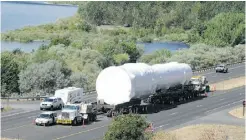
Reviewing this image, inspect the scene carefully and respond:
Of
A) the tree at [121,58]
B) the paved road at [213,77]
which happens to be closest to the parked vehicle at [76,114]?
the paved road at [213,77]

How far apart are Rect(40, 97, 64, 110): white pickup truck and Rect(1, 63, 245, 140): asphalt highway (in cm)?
76

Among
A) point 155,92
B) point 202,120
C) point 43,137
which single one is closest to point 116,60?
point 155,92

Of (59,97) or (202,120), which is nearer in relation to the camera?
(202,120)

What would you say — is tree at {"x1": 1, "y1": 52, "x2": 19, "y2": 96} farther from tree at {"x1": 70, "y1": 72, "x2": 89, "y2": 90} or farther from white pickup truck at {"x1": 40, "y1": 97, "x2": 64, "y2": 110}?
white pickup truck at {"x1": 40, "y1": 97, "x2": 64, "y2": 110}

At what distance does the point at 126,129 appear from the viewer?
90.7 ft

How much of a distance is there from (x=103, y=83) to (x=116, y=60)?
51299 millimetres

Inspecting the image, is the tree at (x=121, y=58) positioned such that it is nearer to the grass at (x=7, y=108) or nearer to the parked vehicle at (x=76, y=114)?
the grass at (x=7, y=108)

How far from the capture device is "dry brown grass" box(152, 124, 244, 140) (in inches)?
1481

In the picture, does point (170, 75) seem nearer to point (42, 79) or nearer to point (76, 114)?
point (76, 114)

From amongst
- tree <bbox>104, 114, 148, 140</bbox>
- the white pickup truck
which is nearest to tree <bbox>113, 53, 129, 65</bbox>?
the white pickup truck

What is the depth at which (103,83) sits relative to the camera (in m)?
49.7

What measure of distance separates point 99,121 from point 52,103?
6305mm

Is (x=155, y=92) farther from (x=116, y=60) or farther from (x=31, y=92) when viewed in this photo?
(x=116, y=60)

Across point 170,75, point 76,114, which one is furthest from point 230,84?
point 76,114
